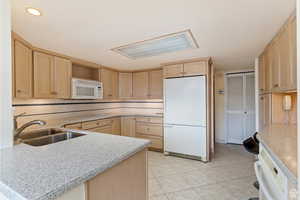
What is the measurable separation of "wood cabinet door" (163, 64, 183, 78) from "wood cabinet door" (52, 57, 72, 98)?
6.44ft

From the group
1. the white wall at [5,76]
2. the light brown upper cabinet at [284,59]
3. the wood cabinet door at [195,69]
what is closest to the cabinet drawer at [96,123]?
the white wall at [5,76]

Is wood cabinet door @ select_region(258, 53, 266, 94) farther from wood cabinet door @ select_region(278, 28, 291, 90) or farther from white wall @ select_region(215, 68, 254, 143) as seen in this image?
white wall @ select_region(215, 68, 254, 143)

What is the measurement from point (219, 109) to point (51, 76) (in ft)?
14.0

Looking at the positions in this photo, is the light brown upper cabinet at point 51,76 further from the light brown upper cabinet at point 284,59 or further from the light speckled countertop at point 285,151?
the light brown upper cabinet at point 284,59

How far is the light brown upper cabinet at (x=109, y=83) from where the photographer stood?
3646mm

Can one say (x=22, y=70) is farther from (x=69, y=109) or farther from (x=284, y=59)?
(x=284, y=59)

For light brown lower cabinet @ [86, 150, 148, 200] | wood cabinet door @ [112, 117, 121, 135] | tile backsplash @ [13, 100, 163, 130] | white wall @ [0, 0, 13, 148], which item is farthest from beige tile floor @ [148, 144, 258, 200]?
white wall @ [0, 0, 13, 148]

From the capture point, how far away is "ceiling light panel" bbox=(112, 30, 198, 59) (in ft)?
6.27

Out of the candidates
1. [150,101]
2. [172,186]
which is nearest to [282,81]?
[172,186]

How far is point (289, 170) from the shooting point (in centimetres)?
81

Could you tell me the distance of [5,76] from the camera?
1031 millimetres

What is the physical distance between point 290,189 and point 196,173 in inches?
74.3

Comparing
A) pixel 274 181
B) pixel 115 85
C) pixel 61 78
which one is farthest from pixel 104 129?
pixel 274 181

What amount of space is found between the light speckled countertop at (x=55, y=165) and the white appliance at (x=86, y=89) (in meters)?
1.91
